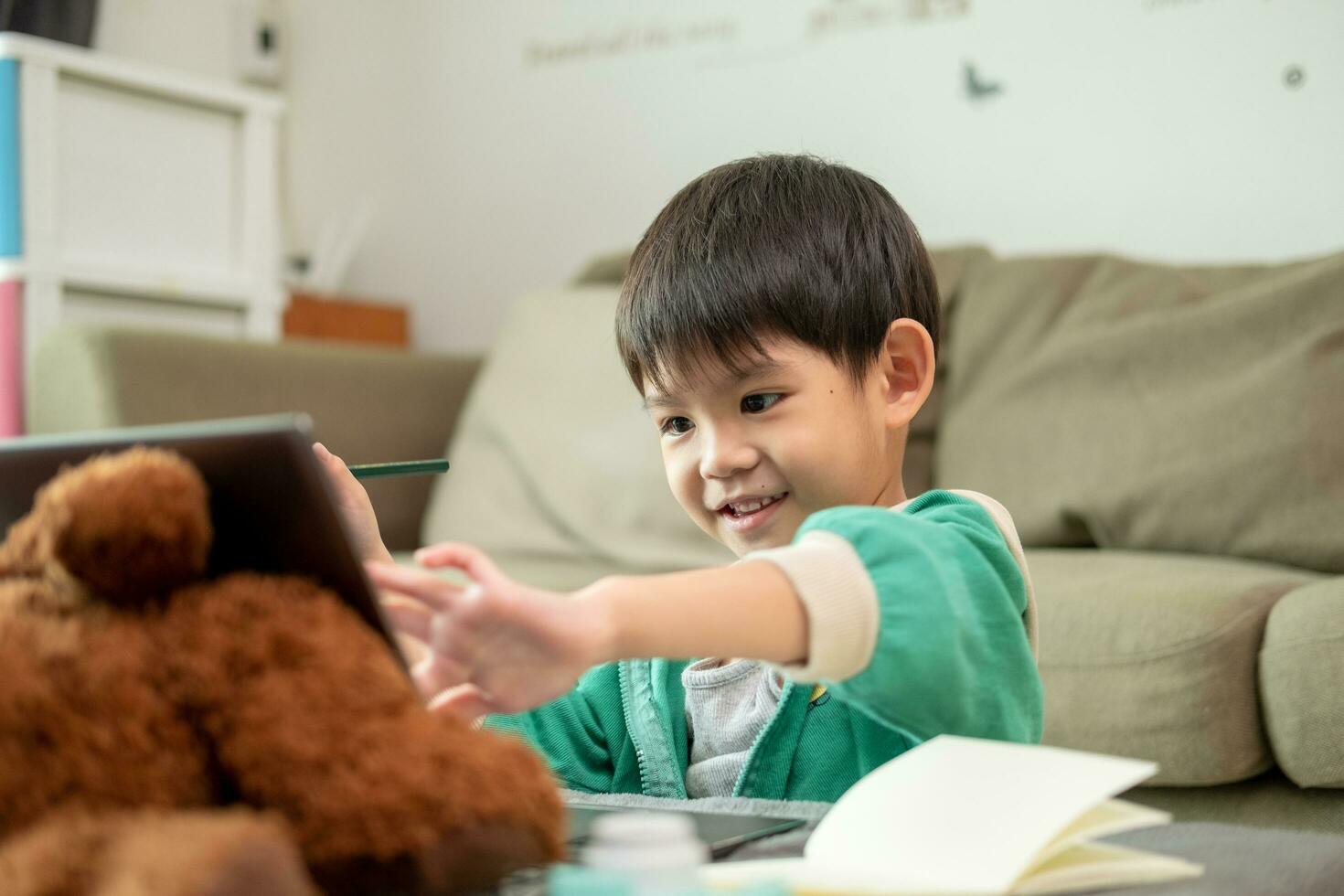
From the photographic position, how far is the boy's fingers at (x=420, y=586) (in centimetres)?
Answer: 51

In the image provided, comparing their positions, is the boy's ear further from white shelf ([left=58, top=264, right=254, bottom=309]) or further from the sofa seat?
white shelf ([left=58, top=264, right=254, bottom=309])

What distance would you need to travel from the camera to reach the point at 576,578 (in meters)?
1.98

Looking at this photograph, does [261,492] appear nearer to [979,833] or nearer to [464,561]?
[464,561]

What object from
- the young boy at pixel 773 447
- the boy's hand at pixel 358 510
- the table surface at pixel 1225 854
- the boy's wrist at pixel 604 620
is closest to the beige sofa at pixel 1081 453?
the young boy at pixel 773 447

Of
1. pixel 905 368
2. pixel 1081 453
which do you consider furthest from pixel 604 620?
pixel 1081 453

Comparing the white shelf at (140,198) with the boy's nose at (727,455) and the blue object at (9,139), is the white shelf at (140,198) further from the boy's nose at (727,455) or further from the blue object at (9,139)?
the boy's nose at (727,455)

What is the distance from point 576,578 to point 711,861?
146cm

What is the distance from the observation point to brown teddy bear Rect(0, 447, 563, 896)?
0.42 m

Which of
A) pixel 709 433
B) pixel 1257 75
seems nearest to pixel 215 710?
pixel 709 433

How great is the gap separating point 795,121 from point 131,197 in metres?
1.29

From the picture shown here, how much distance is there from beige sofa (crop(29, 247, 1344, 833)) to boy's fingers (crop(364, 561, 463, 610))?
3.42 ft

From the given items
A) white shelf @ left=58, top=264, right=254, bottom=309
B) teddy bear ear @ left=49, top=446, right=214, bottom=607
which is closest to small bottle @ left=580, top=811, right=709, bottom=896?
teddy bear ear @ left=49, top=446, right=214, bottom=607

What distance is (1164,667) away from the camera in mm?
1371

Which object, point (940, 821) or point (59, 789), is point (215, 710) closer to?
point (59, 789)
